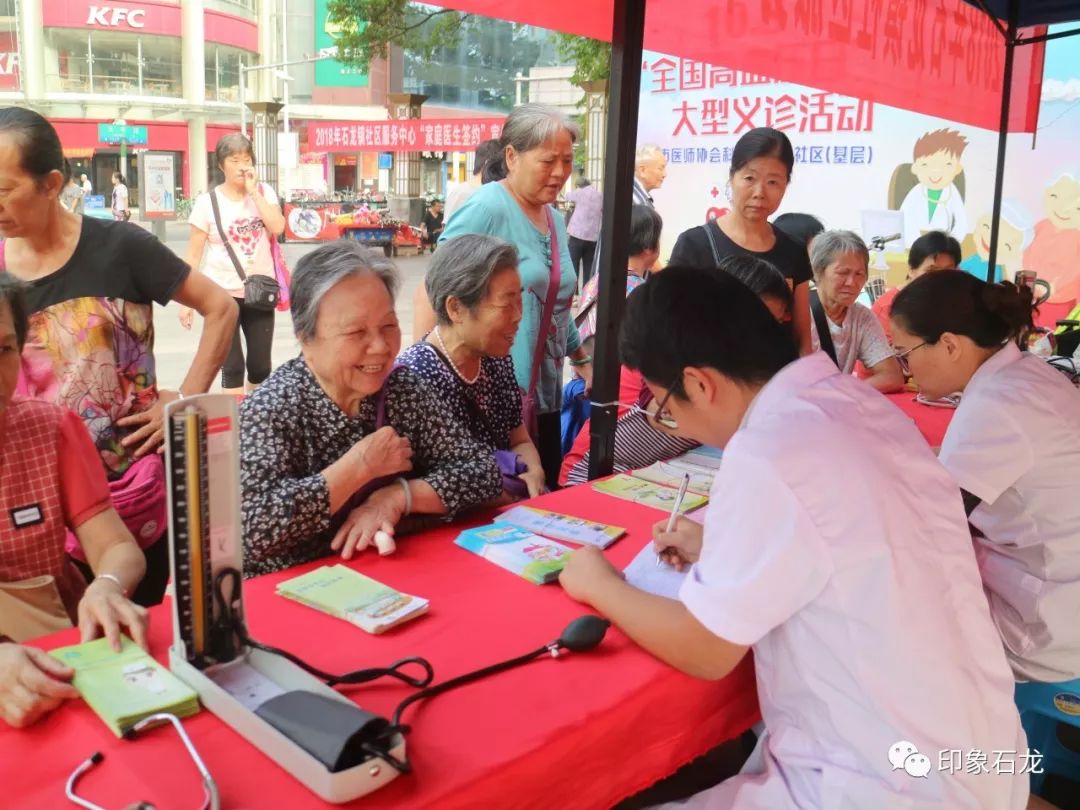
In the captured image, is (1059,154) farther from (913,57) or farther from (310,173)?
(310,173)

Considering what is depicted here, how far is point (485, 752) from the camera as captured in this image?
1016 mm

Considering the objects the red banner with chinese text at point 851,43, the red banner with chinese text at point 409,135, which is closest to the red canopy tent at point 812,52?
the red banner with chinese text at point 851,43

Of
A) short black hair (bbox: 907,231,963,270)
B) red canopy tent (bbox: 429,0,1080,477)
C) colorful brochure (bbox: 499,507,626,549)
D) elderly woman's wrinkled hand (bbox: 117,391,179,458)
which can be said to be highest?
red canopy tent (bbox: 429,0,1080,477)

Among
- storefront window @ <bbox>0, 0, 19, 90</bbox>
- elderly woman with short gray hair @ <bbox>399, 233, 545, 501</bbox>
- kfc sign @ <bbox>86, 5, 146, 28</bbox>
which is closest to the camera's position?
elderly woman with short gray hair @ <bbox>399, 233, 545, 501</bbox>

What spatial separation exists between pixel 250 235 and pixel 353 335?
11.2 ft

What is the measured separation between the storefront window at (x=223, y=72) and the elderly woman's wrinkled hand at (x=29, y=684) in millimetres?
28318

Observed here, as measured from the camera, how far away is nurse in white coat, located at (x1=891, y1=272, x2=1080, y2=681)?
181cm

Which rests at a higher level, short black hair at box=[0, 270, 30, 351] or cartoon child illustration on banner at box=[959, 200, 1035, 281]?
cartoon child illustration on banner at box=[959, 200, 1035, 281]

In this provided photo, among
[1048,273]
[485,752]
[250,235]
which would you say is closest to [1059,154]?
[1048,273]

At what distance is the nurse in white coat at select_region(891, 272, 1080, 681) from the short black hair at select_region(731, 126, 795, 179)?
1198 millimetres

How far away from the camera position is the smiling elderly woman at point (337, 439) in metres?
1.59

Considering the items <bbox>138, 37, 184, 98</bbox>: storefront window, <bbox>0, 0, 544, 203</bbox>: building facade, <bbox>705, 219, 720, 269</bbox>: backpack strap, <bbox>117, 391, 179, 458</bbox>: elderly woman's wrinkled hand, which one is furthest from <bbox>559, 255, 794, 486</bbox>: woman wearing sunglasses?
<bbox>138, 37, 184, 98</bbox>: storefront window

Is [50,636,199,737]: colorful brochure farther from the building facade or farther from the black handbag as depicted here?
the building facade

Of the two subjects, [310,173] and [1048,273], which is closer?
[1048,273]
